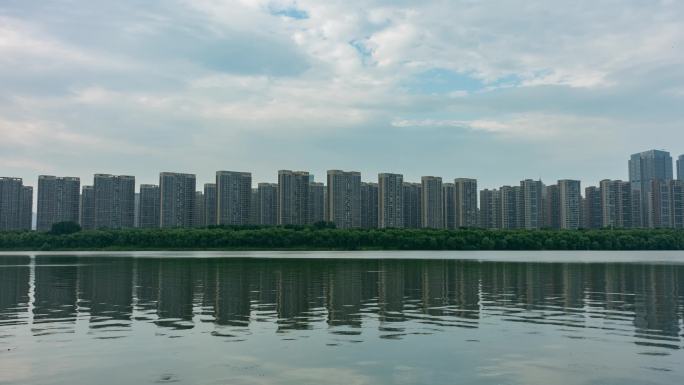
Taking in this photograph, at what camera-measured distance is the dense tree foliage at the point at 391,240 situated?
530 feet

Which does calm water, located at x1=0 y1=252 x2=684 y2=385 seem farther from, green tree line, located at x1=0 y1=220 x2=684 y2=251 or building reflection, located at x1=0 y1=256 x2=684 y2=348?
green tree line, located at x1=0 y1=220 x2=684 y2=251

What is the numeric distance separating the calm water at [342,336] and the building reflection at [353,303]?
0.14 m

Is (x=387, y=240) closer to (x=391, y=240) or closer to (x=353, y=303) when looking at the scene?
(x=391, y=240)

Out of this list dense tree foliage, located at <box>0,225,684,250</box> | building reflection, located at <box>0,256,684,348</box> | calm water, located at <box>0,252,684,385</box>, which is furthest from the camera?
dense tree foliage, located at <box>0,225,684,250</box>

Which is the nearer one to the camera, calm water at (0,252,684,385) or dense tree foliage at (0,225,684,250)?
calm water at (0,252,684,385)

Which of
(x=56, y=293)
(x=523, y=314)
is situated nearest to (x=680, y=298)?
(x=523, y=314)

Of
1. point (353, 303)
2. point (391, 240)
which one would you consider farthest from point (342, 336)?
point (391, 240)

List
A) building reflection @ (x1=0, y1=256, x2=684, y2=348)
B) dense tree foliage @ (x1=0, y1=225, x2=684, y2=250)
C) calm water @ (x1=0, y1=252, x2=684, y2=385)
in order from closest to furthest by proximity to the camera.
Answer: calm water @ (x1=0, y1=252, x2=684, y2=385)
building reflection @ (x1=0, y1=256, x2=684, y2=348)
dense tree foliage @ (x1=0, y1=225, x2=684, y2=250)

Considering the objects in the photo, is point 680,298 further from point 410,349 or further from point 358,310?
point 410,349

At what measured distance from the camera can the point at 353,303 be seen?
3728cm

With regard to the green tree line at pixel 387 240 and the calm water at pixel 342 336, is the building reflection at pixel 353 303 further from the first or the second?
the green tree line at pixel 387 240

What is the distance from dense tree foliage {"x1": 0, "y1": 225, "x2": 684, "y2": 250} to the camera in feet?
530

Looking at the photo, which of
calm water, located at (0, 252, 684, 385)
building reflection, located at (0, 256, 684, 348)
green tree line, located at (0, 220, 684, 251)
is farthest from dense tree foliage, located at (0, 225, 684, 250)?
calm water, located at (0, 252, 684, 385)

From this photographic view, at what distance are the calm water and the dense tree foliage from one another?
116 metres
